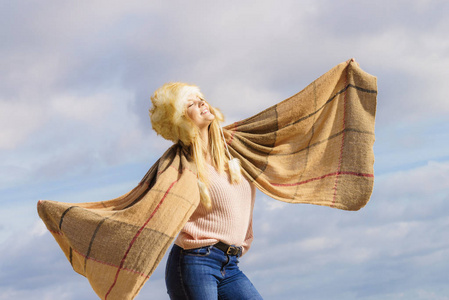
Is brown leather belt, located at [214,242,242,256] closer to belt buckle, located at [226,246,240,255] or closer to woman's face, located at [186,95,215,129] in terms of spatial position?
belt buckle, located at [226,246,240,255]

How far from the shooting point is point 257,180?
3.51 m

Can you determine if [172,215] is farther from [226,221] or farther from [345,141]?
[345,141]

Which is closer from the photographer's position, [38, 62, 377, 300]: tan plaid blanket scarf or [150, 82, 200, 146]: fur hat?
[38, 62, 377, 300]: tan plaid blanket scarf

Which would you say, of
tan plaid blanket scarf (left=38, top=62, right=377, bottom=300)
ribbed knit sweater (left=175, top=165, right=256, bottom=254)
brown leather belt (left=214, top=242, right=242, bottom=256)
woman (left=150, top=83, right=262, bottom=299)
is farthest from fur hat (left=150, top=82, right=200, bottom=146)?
brown leather belt (left=214, top=242, right=242, bottom=256)

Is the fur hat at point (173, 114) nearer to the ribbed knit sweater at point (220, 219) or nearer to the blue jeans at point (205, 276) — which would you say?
the ribbed knit sweater at point (220, 219)

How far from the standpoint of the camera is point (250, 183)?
349 cm

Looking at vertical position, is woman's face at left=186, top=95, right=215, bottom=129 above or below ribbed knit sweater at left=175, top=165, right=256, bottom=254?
above

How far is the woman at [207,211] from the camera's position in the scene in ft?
10.2

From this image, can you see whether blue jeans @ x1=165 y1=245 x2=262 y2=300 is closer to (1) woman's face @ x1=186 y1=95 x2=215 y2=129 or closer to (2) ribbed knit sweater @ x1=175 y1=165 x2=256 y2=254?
(2) ribbed knit sweater @ x1=175 y1=165 x2=256 y2=254

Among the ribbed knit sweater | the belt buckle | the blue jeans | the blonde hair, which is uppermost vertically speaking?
the blonde hair

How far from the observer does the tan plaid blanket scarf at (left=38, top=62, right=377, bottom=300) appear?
3.13m

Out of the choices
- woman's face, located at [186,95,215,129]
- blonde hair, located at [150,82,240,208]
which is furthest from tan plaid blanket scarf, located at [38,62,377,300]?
woman's face, located at [186,95,215,129]

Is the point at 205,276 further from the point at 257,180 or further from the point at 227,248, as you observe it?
the point at 257,180

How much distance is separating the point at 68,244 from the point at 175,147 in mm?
817
